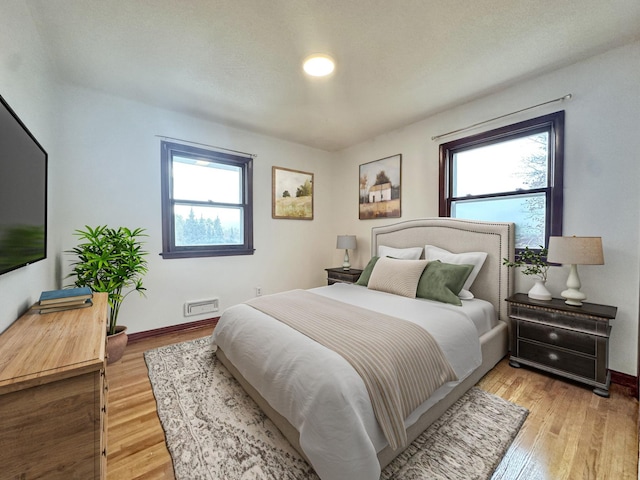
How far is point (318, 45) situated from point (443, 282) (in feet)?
7.33

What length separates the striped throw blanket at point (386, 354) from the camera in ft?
4.15

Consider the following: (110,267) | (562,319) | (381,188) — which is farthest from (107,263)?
(562,319)

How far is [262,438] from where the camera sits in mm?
1513

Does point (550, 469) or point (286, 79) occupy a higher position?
point (286, 79)

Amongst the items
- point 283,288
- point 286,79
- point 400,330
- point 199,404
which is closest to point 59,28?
point 286,79

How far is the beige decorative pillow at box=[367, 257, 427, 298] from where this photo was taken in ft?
8.39

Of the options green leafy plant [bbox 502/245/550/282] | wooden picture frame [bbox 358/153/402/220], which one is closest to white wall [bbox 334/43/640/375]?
green leafy plant [bbox 502/245/550/282]

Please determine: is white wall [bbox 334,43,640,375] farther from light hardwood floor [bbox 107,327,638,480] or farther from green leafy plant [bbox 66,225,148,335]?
green leafy plant [bbox 66,225,148,335]

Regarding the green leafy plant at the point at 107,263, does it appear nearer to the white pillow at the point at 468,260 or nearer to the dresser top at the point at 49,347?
the dresser top at the point at 49,347

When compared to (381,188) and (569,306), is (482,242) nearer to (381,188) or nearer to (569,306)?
(569,306)

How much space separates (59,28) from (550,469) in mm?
4004

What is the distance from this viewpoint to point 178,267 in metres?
3.18

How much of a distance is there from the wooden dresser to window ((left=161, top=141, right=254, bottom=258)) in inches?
88.2

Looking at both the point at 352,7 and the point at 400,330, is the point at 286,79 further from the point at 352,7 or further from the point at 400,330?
the point at 400,330
